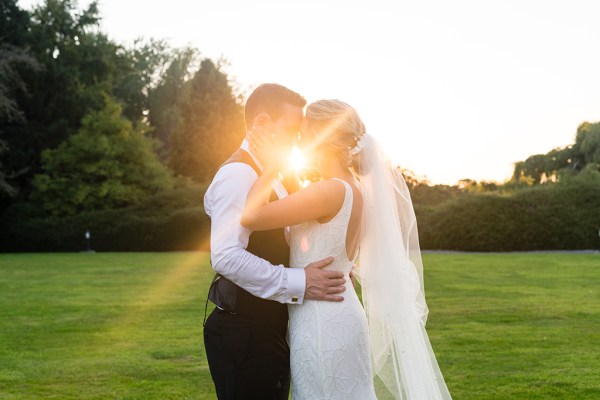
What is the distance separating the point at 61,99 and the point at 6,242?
29.3ft

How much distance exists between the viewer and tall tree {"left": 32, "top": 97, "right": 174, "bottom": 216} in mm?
39750

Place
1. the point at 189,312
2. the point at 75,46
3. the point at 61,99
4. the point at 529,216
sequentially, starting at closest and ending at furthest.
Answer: the point at 189,312
the point at 529,216
the point at 61,99
the point at 75,46

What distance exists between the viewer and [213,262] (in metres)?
3.72

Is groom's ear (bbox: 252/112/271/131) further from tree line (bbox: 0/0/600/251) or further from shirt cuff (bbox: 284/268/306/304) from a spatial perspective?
tree line (bbox: 0/0/600/251)

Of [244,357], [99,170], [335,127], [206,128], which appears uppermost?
[206,128]

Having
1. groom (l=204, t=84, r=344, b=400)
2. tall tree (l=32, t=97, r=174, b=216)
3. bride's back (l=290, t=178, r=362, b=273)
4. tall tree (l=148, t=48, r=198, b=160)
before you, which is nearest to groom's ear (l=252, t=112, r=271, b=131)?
groom (l=204, t=84, r=344, b=400)

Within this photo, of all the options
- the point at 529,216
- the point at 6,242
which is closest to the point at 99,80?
the point at 6,242

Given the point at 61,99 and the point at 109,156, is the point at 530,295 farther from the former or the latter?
the point at 61,99

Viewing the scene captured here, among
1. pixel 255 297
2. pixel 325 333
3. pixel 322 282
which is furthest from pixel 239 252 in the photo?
pixel 325 333

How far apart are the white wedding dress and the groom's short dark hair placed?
0.50 m

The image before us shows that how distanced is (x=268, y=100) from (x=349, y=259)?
2.98 ft

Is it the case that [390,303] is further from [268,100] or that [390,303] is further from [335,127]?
[268,100]

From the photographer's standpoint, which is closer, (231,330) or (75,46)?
(231,330)

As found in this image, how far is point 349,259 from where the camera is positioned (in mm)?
4078
